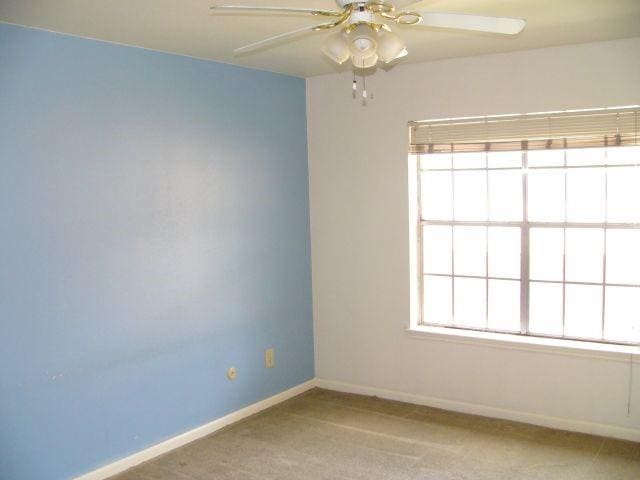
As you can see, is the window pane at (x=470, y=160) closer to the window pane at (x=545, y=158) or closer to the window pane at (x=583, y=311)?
the window pane at (x=545, y=158)

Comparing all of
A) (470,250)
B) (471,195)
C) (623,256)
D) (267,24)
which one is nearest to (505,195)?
(471,195)

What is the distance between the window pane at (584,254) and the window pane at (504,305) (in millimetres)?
387

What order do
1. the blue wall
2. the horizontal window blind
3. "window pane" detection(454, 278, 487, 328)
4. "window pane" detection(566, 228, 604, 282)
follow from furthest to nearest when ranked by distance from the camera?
"window pane" detection(454, 278, 487, 328), "window pane" detection(566, 228, 604, 282), the horizontal window blind, the blue wall

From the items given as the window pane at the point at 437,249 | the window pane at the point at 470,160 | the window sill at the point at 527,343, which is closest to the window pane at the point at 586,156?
the window pane at the point at 470,160

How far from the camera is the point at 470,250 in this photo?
14.6 ft

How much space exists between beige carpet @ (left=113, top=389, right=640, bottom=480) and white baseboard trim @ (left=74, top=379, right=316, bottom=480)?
0.06 meters

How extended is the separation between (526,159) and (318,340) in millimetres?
2178

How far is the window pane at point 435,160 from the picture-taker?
448 centimetres

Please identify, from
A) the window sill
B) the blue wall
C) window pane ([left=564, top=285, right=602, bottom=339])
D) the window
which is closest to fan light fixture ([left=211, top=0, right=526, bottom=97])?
the blue wall

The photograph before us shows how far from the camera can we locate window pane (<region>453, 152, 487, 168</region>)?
434cm

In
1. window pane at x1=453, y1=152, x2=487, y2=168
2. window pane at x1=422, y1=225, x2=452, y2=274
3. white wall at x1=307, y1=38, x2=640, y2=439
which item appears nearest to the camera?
white wall at x1=307, y1=38, x2=640, y2=439

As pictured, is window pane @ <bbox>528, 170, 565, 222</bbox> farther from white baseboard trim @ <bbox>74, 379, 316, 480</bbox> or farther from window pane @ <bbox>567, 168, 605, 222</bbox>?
white baseboard trim @ <bbox>74, 379, 316, 480</bbox>

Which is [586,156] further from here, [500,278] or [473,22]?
[473,22]

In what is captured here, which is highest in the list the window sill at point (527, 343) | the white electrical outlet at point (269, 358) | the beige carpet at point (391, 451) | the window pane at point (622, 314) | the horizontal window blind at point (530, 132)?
the horizontal window blind at point (530, 132)
